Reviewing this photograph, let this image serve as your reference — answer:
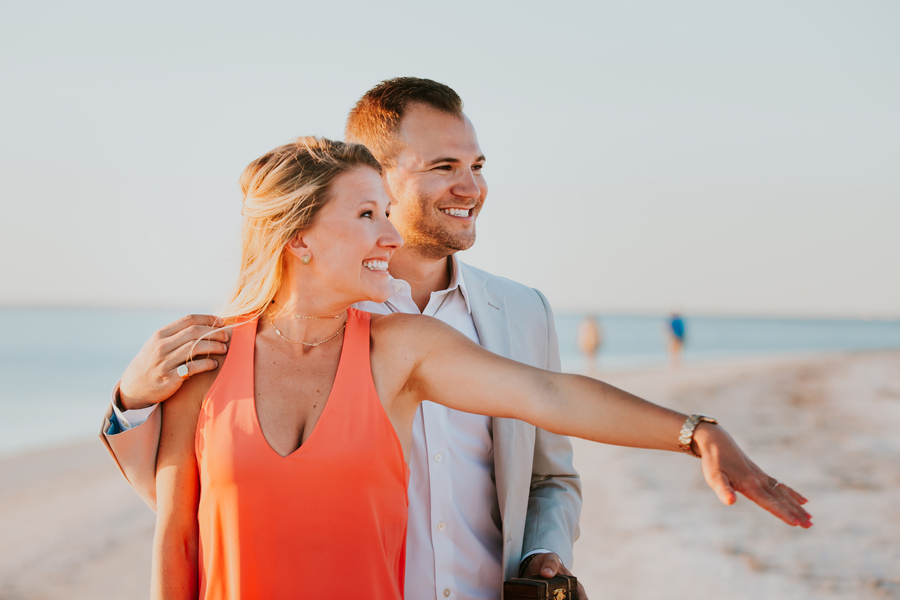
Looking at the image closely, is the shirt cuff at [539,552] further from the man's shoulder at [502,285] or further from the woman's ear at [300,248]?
the woman's ear at [300,248]

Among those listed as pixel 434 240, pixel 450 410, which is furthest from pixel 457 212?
pixel 450 410

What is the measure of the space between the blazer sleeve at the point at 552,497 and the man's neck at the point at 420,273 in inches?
18.0

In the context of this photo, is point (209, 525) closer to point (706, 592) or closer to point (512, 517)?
point (512, 517)

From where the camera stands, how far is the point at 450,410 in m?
2.68

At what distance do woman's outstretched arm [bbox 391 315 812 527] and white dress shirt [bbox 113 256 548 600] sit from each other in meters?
0.49

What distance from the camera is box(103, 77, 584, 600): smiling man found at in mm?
2141

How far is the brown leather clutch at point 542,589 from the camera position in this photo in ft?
7.16

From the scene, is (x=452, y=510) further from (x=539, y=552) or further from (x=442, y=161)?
(x=442, y=161)

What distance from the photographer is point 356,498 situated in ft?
6.23

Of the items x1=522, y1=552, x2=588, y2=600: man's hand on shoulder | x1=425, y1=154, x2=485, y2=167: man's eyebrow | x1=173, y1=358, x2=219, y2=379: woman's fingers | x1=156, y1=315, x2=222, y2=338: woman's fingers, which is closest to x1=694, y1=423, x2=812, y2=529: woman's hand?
x1=522, y1=552, x2=588, y2=600: man's hand on shoulder

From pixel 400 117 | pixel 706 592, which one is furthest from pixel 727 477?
pixel 706 592

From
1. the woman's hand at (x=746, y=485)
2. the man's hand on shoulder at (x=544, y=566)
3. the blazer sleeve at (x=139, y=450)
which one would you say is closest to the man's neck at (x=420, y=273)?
the man's hand on shoulder at (x=544, y=566)

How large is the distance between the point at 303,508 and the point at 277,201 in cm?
86

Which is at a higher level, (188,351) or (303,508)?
(188,351)
